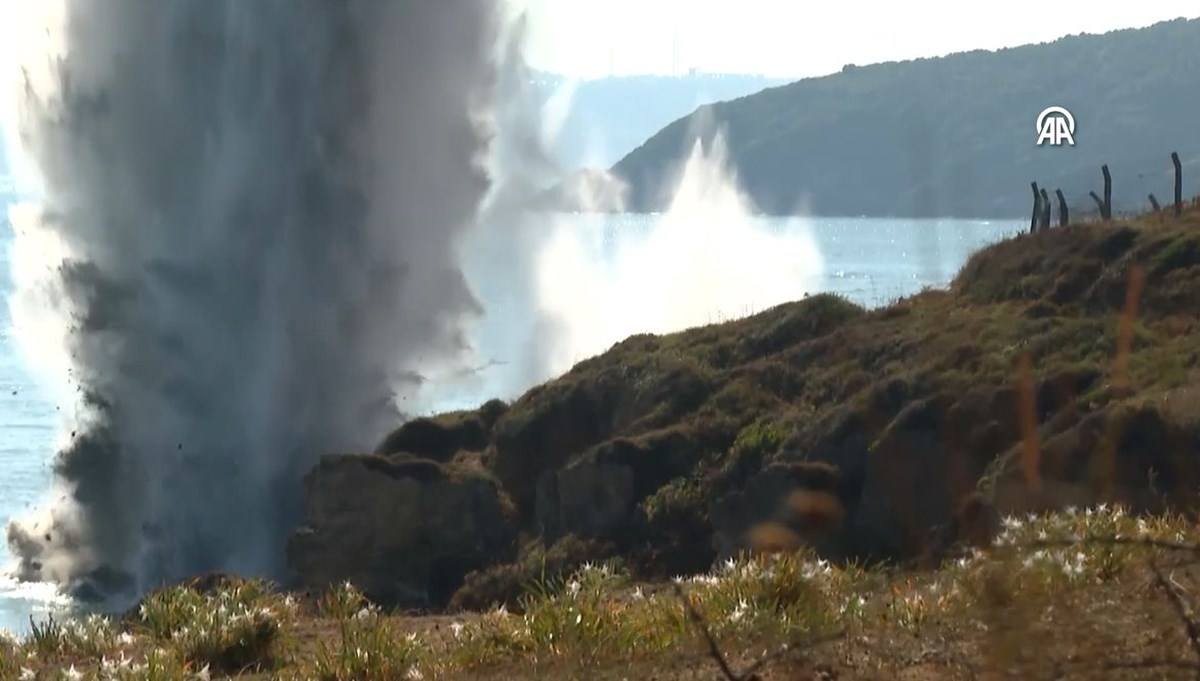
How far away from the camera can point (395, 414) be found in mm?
53781

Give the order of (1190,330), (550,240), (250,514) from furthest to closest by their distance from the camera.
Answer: (550,240) → (250,514) → (1190,330)

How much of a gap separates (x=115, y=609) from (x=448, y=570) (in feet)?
45.3

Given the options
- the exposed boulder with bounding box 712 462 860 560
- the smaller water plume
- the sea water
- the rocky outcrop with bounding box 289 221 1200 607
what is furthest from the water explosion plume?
the exposed boulder with bounding box 712 462 860 560

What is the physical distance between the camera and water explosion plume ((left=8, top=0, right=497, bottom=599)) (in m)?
51.9

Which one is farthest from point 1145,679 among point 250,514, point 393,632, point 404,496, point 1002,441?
point 250,514

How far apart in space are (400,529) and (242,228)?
26537 millimetres

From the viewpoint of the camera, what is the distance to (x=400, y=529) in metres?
30.1

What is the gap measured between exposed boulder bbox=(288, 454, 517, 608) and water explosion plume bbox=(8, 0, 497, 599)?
1818 centimetres

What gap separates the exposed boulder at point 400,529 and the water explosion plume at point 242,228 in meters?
18.2

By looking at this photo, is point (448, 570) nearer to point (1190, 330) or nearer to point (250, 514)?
point (1190, 330)

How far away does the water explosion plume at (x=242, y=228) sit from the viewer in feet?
170
